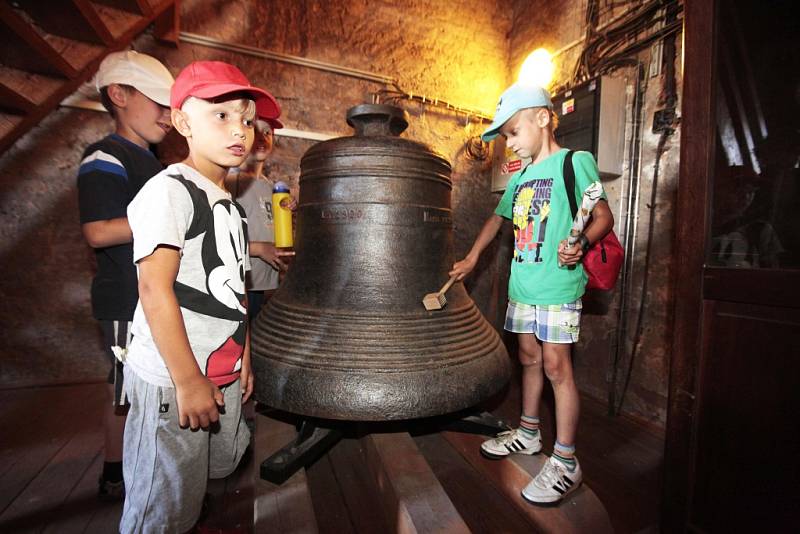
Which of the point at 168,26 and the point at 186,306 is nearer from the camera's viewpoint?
the point at 186,306

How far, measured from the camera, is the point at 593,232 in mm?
1427

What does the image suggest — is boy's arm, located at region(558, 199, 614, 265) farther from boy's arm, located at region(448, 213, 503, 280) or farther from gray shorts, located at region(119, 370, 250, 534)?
gray shorts, located at region(119, 370, 250, 534)

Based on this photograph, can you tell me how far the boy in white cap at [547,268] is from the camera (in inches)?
57.2

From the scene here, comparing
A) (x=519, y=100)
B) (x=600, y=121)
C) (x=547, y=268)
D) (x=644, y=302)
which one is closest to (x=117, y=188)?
(x=519, y=100)

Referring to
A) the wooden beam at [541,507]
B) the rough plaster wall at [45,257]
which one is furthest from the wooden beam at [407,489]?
the rough plaster wall at [45,257]

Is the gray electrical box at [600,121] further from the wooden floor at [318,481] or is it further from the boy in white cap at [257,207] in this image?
the boy in white cap at [257,207]

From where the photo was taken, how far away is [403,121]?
1.75 meters

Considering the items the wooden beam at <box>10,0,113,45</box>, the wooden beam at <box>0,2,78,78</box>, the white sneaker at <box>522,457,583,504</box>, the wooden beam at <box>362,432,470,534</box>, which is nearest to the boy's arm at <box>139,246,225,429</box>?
the wooden beam at <box>362,432,470,534</box>

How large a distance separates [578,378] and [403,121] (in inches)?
95.4

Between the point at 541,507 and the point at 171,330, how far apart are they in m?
1.40

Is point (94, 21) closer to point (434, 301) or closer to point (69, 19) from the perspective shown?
point (69, 19)

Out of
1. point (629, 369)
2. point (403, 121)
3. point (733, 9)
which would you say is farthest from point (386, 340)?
point (629, 369)

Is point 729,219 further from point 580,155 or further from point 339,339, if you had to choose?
point 339,339

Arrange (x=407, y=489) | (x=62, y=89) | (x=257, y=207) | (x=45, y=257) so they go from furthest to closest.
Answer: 1. (x=45, y=257)
2. (x=257, y=207)
3. (x=62, y=89)
4. (x=407, y=489)
